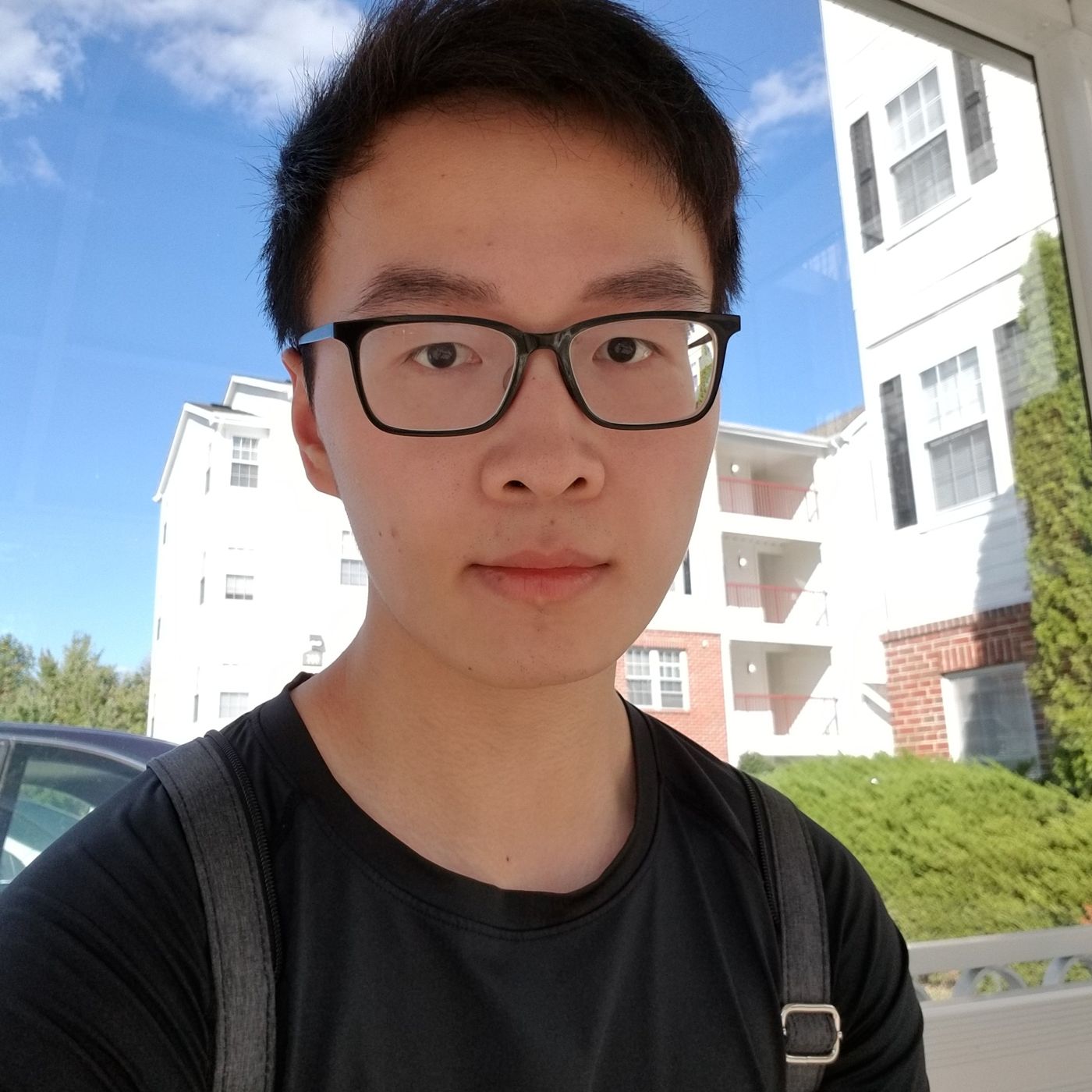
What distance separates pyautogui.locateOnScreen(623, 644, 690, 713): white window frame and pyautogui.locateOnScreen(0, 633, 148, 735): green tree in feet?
5.53

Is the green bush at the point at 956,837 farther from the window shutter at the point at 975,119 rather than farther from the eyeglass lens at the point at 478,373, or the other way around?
the eyeglass lens at the point at 478,373

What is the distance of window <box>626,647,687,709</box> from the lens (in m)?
3.30

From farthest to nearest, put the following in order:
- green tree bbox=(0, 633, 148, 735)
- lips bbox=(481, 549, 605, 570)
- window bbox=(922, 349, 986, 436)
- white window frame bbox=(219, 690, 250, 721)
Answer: window bbox=(922, 349, 986, 436)
white window frame bbox=(219, 690, 250, 721)
green tree bbox=(0, 633, 148, 735)
lips bbox=(481, 549, 605, 570)

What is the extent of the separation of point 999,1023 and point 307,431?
83.6 inches

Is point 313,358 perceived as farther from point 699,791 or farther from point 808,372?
point 808,372

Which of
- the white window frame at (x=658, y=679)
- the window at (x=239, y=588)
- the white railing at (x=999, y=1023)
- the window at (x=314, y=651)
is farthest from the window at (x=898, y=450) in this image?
the window at (x=239, y=588)

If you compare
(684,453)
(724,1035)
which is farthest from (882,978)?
(684,453)

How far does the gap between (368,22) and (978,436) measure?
3.09 metres

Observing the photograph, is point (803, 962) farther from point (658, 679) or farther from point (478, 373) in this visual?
point (658, 679)

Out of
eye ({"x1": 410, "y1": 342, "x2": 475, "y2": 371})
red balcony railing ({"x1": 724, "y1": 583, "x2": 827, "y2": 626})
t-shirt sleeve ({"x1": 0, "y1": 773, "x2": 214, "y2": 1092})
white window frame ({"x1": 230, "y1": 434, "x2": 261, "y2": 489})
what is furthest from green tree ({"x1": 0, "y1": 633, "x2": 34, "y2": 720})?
red balcony railing ({"x1": 724, "y1": 583, "x2": 827, "y2": 626})

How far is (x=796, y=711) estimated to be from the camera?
342cm

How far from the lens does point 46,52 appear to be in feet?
6.86

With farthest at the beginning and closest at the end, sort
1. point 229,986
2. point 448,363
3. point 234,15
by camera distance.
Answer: point 234,15 < point 448,363 < point 229,986

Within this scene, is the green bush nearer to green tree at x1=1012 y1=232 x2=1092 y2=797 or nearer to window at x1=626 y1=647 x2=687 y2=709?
green tree at x1=1012 y1=232 x2=1092 y2=797
